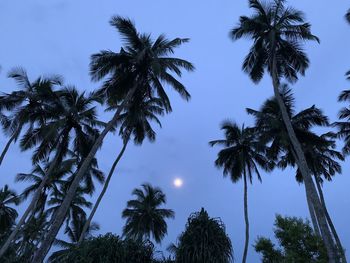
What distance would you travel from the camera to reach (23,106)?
76.0 ft

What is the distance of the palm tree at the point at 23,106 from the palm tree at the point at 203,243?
15.3 metres

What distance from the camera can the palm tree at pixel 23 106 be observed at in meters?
22.9

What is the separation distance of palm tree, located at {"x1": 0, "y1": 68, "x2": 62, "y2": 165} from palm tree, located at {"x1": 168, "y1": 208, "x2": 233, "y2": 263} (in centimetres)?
1535

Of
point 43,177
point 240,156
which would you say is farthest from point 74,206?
point 240,156

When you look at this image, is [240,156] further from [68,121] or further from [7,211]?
[7,211]

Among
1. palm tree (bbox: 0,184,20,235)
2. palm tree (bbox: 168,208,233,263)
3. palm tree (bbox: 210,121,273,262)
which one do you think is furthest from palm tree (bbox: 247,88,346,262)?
palm tree (bbox: 0,184,20,235)

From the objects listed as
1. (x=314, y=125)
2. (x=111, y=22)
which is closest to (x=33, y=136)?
(x=111, y=22)

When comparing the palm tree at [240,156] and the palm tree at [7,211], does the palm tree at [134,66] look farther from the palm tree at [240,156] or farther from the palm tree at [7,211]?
the palm tree at [7,211]

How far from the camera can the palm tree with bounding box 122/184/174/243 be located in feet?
127

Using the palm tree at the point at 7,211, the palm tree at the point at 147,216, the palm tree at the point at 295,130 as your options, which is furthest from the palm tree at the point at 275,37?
the palm tree at the point at 7,211

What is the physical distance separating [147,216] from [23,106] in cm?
2165

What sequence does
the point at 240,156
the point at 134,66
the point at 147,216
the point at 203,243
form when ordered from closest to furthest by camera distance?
the point at 203,243 < the point at 134,66 < the point at 240,156 < the point at 147,216

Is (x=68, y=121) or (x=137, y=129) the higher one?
(x=137, y=129)

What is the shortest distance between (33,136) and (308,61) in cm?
2162
